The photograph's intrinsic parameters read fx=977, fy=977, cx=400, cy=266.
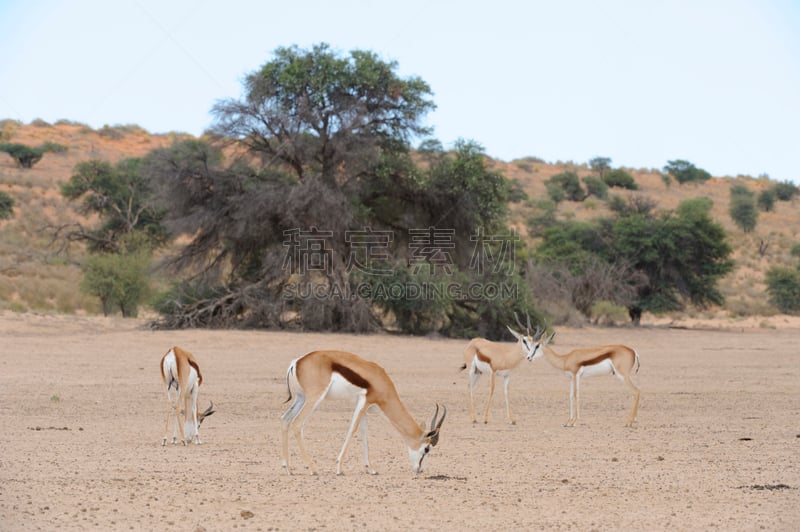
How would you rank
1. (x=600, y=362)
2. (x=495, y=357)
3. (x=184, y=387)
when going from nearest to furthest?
(x=184, y=387) < (x=600, y=362) < (x=495, y=357)

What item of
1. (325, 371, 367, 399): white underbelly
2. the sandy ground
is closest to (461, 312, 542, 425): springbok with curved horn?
the sandy ground

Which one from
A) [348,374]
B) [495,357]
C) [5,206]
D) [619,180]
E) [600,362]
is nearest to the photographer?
[348,374]

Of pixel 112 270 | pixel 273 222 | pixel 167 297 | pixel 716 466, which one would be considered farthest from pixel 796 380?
pixel 112 270

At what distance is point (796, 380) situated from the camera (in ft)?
66.2

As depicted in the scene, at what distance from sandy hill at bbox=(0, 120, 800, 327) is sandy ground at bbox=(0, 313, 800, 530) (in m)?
15.4

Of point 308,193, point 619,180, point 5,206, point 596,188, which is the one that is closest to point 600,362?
point 308,193

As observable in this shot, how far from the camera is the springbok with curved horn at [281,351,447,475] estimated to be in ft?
31.1

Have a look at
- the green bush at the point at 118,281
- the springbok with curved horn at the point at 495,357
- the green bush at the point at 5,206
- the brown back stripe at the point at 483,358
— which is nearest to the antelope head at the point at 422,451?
the springbok with curved horn at the point at 495,357

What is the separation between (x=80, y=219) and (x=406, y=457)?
44.4 meters

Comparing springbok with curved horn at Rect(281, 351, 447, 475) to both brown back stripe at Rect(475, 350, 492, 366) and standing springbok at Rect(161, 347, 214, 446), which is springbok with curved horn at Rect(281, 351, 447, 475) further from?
brown back stripe at Rect(475, 350, 492, 366)

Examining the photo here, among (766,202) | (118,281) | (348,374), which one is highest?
(766,202)

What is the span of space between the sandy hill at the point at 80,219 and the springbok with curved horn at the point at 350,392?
24171 millimetres

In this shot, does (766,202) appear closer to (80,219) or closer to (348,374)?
(80,219)

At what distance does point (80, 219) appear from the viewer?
51406 mm
